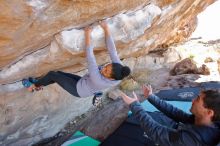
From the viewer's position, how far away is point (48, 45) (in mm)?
4191

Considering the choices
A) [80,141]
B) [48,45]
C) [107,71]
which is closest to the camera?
[107,71]

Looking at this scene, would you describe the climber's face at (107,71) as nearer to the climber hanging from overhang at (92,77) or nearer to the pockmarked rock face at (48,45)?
the climber hanging from overhang at (92,77)

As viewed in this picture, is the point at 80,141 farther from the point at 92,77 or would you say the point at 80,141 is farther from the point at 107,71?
the point at 107,71

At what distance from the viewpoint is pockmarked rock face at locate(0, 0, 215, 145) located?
132 inches

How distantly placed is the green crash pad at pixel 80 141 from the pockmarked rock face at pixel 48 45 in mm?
529

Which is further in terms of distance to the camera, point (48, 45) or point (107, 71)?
point (48, 45)

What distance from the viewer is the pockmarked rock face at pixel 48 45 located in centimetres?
336

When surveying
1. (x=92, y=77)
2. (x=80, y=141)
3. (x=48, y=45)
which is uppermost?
Result: (x=48, y=45)

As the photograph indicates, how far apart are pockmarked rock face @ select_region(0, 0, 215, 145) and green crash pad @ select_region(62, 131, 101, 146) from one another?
1.74 ft

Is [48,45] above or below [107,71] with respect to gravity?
above

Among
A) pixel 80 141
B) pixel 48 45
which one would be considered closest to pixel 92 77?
pixel 48 45

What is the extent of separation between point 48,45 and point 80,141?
2248mm

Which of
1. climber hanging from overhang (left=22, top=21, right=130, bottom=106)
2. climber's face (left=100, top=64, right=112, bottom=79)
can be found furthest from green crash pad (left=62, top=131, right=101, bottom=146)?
climber's face (left=100, top=64, right=112, bottom=79)

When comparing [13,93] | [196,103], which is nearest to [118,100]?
[13,93]
